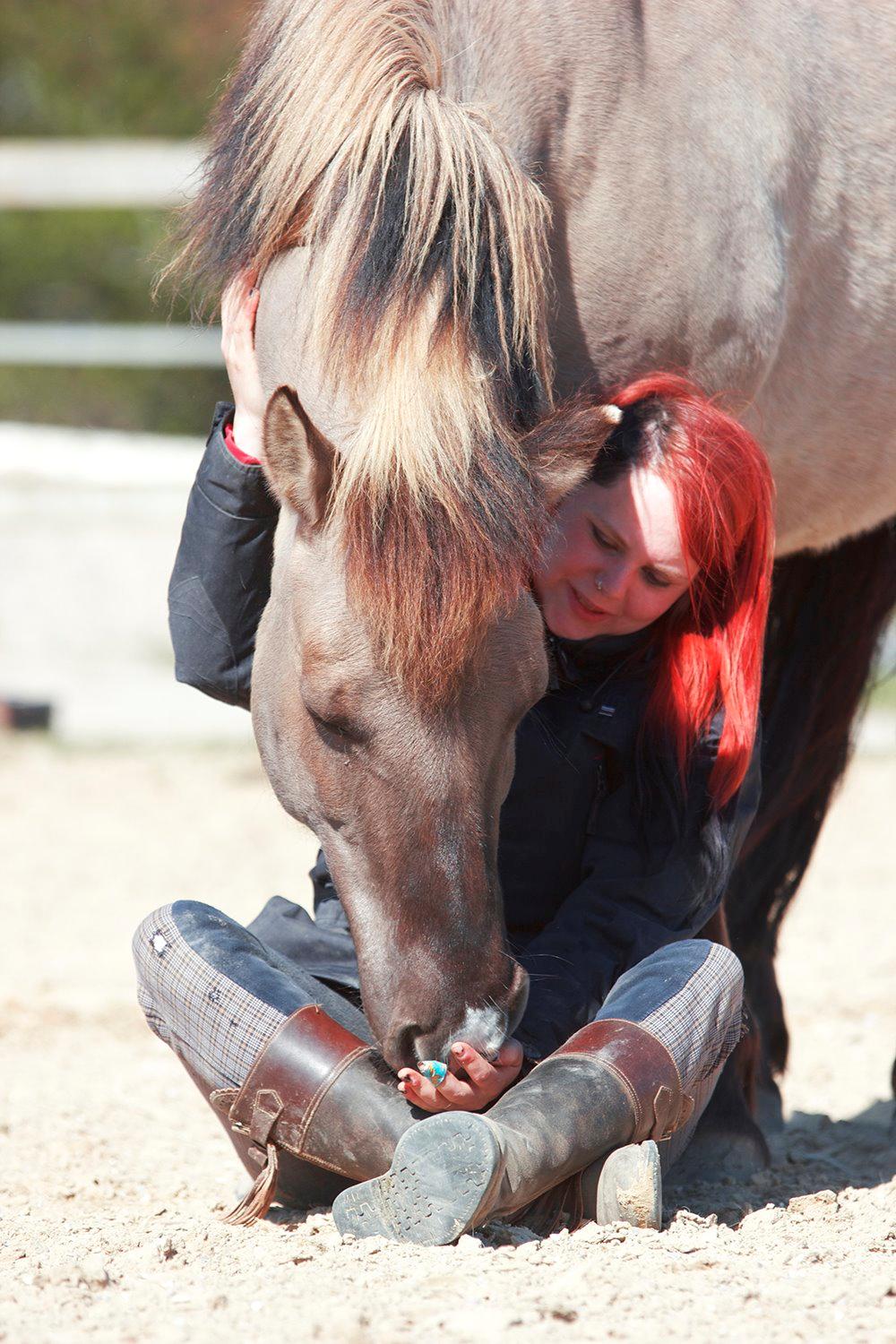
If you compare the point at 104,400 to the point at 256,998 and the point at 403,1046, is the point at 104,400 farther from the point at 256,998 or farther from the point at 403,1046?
the point at 403,1046

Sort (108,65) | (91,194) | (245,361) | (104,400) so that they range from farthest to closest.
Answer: (108,65), (104,400), (91,194), (245,361)

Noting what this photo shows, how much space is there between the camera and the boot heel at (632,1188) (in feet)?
5.31

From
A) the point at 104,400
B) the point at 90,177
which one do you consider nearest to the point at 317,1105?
the point at 90,177

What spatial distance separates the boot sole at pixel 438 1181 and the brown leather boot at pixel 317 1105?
0.08 metres

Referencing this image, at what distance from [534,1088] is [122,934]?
228 centimetres

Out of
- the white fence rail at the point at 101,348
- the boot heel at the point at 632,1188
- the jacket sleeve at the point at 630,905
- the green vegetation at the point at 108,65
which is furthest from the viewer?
the green vegetation at the point at 108,65

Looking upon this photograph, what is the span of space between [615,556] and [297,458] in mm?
448

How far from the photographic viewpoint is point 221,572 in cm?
201

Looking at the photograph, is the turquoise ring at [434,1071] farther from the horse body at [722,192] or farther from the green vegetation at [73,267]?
the green vegetation at [73,267]

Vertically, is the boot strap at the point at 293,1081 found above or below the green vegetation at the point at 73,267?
above

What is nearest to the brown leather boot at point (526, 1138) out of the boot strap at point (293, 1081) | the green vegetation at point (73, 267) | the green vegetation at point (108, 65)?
the boot strap at point (293, 1081)

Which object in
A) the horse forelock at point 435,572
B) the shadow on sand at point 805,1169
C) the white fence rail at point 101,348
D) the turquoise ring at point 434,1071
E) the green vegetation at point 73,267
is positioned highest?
the horse forelock at point 435,572

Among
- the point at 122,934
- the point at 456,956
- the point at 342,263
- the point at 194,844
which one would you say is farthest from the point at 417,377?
the point at 194,844

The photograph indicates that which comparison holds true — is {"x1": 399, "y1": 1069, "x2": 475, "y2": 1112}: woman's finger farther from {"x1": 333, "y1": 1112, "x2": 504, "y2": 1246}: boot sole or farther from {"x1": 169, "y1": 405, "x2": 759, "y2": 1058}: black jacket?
{"x1": 169, "y1": 405, "x2": 759, "y2": 1058}: black jacket
